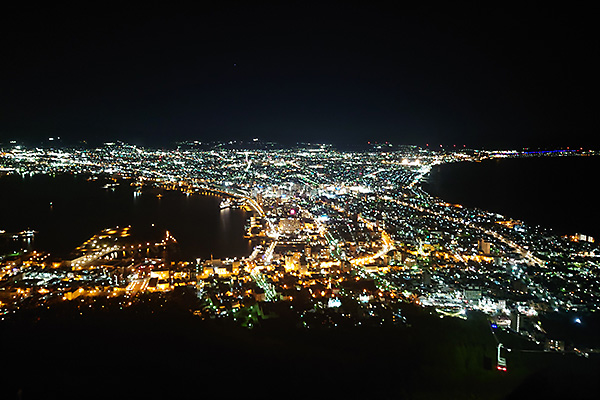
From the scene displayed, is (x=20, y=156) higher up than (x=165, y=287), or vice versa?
(x=20, y=156)

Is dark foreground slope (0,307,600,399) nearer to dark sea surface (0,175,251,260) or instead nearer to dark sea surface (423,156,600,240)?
dark sea surface (0,175,251,260)

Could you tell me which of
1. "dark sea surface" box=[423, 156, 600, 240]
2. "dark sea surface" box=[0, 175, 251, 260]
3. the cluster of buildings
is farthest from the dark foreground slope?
"dark sea surface" box=[423, 156, 600, 240]

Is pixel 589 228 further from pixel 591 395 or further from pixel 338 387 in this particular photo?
pixel 591 395

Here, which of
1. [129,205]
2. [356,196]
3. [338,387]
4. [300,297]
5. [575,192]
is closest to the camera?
[338,387]

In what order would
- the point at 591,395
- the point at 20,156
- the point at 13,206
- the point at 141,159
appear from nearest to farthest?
the point at 591,395, the point at 13,206, the point at 20,156, the point at 141,159

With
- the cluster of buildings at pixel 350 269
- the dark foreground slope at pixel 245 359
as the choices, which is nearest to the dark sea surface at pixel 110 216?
the cluster of buildings at pixel 350 269

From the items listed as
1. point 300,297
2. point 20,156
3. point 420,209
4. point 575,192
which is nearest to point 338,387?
point 300,297
